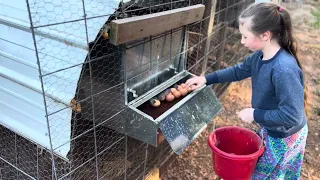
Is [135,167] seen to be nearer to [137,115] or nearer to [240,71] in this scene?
[137,115]

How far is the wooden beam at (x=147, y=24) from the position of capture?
141 cm

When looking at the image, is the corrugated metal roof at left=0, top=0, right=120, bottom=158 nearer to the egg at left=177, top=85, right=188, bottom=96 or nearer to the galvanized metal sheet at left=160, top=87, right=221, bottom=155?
the galvanized metal sheet at left=160, top=87, right=221, bottom=155

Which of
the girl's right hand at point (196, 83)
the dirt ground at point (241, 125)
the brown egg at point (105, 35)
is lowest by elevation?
the dirt ground at point (241, 125)

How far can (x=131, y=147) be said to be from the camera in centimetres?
210

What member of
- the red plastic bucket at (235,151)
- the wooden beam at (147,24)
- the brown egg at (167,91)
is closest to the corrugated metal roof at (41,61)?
the wooden beam at (147,24)

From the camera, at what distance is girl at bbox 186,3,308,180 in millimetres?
1535

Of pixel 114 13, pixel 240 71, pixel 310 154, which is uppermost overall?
pixel 114 13

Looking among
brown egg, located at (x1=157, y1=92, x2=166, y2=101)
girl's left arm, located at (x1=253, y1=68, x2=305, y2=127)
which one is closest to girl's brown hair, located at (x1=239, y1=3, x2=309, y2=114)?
girl's left arm, located at (x1=253, y1=68, x2=305, y2=127)

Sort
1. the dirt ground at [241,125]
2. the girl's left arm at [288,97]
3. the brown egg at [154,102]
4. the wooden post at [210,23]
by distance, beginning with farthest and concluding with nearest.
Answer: the dirt ground at [241,125] → the wooden post at [210,23] → the brown egg at [154,102] → the girl's left arm at [288,97]

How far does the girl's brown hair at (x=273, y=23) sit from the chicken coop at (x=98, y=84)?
1.44 ft

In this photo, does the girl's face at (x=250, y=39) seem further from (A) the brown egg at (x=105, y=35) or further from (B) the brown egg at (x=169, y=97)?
(A) the brown egg at (x=105, y=35)

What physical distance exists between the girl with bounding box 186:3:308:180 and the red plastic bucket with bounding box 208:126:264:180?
92 millimetres

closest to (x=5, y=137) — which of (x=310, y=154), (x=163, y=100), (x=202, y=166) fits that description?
(x=163, y=100)

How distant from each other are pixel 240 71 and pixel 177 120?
53 cm
